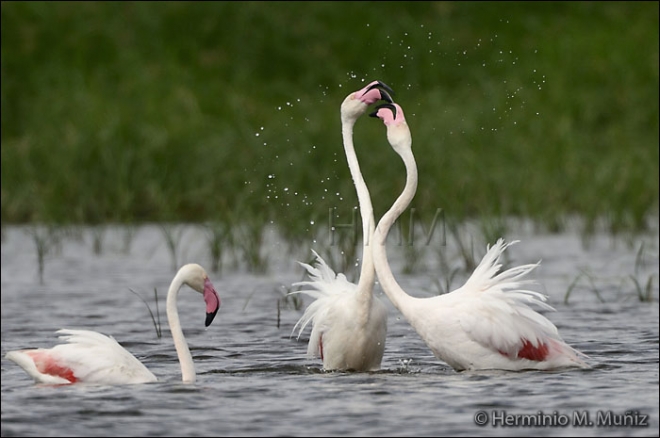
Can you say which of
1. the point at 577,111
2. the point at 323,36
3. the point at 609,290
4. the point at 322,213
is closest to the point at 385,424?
the point at 609,290

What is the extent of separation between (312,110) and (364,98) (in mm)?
14182

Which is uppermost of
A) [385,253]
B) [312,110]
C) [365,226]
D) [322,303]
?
[312,110]

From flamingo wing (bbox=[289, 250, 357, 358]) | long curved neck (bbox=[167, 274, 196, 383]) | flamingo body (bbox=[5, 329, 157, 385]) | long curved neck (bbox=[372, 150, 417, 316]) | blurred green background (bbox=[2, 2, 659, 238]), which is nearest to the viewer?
flamingo body (bbox=[5, 329, 157, 385])

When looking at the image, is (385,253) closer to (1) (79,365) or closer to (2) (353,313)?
(2) (353,313)

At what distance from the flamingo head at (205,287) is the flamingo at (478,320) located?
1003mm

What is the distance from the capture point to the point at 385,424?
21.5ft

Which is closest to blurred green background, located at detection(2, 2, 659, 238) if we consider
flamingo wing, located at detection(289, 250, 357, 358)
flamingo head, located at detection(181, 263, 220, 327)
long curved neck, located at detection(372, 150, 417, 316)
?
flamingo wing, located at detection(289, 250, 357, 358)

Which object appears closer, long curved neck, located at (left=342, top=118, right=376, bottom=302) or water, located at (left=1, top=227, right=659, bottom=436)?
water, located at (left=1, top=227, right=659, bottom=436)

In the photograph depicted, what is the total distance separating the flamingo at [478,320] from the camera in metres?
7.88

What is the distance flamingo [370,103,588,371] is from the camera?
7879 mm

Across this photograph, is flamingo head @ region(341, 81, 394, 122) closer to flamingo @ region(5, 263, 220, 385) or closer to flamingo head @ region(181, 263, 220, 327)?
flamingo head @ region(181, 263, 220, 327)

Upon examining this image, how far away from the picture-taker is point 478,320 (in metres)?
7.87

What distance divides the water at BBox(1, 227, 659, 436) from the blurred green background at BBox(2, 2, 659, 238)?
1392mm

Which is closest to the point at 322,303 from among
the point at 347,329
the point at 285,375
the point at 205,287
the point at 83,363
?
the point at 347,329
